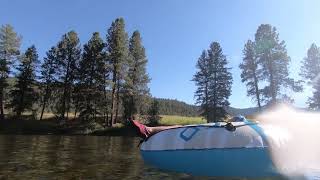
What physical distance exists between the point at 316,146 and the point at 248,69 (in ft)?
145

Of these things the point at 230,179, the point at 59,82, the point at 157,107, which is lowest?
the point at 230,179

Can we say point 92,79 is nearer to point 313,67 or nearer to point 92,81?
point 92,81

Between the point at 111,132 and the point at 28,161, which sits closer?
the point at 28,161

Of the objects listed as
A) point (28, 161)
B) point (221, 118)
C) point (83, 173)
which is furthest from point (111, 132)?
point (83, 173)

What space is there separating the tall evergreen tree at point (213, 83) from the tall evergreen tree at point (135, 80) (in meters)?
8.61

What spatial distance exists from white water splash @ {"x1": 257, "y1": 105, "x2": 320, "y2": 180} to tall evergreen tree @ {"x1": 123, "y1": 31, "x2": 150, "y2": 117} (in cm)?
4555

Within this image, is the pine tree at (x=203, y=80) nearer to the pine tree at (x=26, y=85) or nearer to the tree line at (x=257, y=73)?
the tree line at (x=257, y=73)

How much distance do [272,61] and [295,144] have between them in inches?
1710

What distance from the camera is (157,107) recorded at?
192 ft

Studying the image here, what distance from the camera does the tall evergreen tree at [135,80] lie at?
58.5 metres

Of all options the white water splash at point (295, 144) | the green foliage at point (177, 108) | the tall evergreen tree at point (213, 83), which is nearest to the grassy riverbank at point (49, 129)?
the tall evergreen tree at point (213, 83)

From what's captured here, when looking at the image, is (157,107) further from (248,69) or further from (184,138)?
(184,138)

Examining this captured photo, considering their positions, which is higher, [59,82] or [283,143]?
[59,82]

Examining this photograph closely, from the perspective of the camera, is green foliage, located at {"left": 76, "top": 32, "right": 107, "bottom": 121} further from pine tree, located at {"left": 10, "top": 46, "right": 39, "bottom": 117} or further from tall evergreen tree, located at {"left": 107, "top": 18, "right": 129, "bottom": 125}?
pine tree, located at {"left": 10, "top": 46, "right": 39, "bottom": 117}
